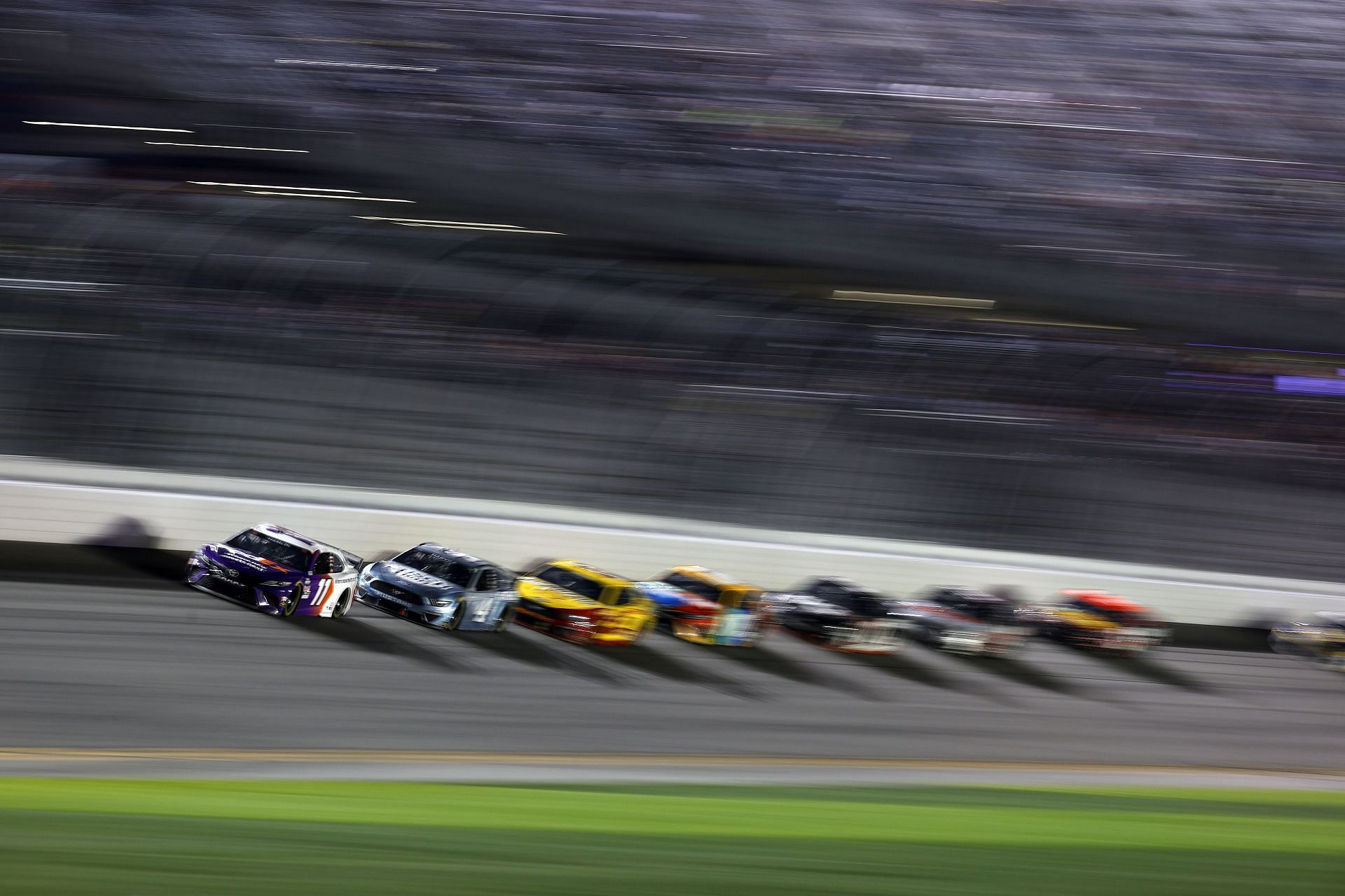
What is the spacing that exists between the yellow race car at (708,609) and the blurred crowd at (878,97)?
6048 millimetres

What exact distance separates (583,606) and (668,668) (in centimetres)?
77

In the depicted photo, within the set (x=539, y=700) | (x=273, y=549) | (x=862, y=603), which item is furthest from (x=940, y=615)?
(x=273, y=549)

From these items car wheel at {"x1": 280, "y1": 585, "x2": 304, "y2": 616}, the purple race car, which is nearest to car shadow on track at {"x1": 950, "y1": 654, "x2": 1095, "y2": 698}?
the purple race car

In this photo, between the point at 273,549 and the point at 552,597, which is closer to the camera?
the point at 273,549

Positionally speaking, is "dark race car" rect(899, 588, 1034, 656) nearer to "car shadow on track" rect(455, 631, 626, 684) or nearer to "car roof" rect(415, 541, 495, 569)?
"car shadow on track" rect(455, 631, 626, 684)

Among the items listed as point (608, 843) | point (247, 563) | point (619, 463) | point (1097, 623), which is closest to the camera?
point (608, 843)

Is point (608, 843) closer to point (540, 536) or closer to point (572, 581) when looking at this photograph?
point (572, 581)

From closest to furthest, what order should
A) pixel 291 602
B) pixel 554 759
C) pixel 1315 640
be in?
pixel 554 759 < pixel 291 602 < pixel 1315 640

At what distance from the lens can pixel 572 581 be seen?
909 cm

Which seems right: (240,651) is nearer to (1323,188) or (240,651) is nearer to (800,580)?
(800,580)

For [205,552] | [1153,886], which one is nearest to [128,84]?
[205,552]

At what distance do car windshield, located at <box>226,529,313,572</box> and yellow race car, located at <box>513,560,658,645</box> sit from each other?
153 cm

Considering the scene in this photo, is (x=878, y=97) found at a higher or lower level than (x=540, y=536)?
higher

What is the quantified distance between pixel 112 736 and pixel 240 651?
4.36 feet
